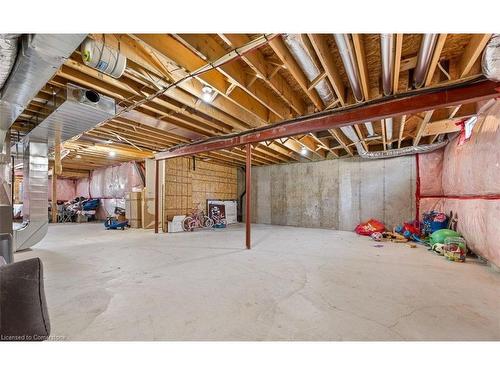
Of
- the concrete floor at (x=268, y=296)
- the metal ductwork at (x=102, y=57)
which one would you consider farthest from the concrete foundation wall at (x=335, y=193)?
the metal ductwork at (x=102, y=57)

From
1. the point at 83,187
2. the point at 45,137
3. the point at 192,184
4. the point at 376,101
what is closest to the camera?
the point at 376,101

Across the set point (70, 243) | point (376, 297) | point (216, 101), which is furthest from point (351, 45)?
point (70, 243)

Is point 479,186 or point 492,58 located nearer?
point 492,58

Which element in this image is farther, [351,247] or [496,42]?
[351,247]

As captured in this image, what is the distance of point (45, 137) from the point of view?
13.9 feet

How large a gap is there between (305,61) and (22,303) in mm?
2907

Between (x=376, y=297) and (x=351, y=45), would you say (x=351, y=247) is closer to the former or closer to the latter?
(x=376, y=297)

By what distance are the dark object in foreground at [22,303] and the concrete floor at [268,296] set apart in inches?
24.3

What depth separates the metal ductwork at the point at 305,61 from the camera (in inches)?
82.5

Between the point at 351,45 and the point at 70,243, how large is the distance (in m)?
6.53

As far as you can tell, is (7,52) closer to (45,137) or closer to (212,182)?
(45,137)

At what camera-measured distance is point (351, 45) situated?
7.02ft

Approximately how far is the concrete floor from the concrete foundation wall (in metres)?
2.89

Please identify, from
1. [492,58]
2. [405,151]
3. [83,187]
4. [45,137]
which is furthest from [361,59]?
[83,187]
